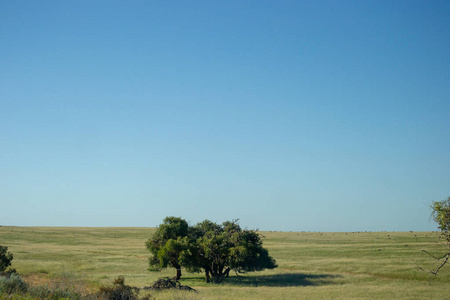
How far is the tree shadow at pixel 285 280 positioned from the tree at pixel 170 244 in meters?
6.03

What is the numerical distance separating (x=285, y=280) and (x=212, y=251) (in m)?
9.12

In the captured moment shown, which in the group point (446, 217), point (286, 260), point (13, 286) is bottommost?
point (286, 260)

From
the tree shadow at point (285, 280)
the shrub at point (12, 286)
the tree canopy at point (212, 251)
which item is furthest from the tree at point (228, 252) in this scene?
the shrub at point (12, 286)

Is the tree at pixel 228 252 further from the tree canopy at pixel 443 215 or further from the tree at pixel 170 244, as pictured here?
the tree canopy at pixel 443 215

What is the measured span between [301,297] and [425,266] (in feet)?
92.9

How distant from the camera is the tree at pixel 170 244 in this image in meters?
40.7

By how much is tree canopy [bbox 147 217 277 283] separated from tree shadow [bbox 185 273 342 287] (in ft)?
4.93

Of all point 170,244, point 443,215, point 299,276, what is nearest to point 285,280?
point 299,276

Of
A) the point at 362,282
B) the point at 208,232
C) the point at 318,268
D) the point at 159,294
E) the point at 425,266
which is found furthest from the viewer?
the point at 318,268

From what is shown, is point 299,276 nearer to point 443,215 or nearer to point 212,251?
point 212,251

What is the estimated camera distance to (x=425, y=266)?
4759 centimetres

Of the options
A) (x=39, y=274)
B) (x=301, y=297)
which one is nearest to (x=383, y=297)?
(x=301, y=297)

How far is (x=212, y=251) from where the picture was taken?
4034 centimetres

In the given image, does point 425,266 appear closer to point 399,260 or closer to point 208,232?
point 399,260
